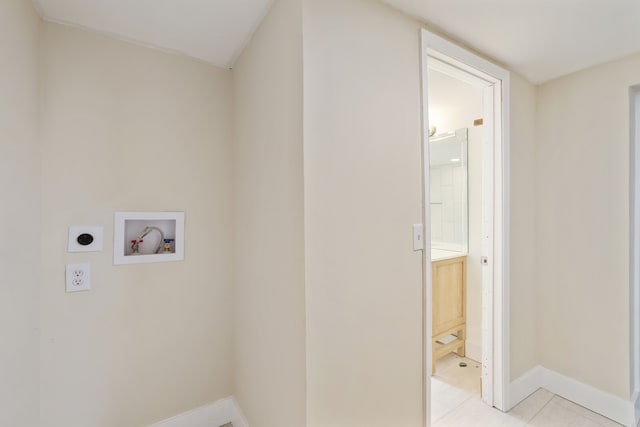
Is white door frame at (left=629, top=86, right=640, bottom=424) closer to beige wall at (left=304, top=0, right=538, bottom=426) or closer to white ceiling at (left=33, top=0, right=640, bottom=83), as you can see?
white ceiling at (left=33, top=0, right=640, bottom=83)

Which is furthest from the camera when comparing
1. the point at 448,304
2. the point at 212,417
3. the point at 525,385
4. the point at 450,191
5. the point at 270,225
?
the point at 450,191

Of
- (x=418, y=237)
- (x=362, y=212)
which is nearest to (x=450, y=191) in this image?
(x=418, y=237)

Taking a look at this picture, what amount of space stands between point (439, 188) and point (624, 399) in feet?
6.29

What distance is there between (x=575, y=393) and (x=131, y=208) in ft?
10.2

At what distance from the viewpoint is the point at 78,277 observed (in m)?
1.43

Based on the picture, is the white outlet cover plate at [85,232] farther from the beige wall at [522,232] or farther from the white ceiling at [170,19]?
the beige wall at [522,232]

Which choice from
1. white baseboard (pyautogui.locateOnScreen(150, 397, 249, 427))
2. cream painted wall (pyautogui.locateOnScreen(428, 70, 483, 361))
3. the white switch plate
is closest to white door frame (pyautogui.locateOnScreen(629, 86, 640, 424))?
cream painted wall (pyautogui.locateOnScreen(428, 70, 483, 361))

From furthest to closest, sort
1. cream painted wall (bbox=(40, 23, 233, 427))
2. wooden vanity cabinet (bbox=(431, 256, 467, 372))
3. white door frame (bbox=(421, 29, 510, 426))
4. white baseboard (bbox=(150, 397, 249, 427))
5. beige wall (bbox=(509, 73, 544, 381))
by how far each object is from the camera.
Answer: wooden vanity cabinet (bbox=(431, 256, 467, 372)) → beige wall (bbox=(509, 73, 544, 381)) → white door frame (bbox=(421, 29, 510, 426)) → white baseboard (bbox=(150, 397, 249, 427)) → cream painted wall (bbox=(40, 23, 233, 427))

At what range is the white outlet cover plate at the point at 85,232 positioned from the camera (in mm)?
1421

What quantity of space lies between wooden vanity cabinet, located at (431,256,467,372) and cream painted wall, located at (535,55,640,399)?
1.89ft

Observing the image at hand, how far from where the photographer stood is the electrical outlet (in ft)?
4.63

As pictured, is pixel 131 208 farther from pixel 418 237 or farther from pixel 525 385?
pixel 525 385

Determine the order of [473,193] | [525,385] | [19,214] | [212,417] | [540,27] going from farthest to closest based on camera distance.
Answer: [473,193], [525,385], [212,417], [540,27], [19,214]

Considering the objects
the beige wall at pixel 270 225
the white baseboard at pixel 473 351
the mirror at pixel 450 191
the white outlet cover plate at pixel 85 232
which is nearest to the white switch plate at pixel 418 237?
the beige wall at pixel 270 225
